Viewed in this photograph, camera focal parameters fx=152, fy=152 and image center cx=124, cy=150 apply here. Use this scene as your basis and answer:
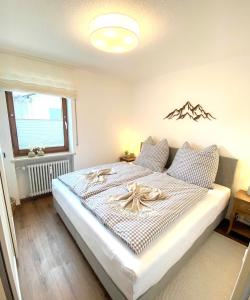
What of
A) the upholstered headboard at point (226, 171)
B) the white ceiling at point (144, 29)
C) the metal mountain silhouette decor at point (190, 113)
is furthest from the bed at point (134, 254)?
the white ceiling at point (144, 29)

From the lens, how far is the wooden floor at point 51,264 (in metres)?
1.31

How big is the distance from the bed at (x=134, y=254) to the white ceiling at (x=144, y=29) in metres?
1.76

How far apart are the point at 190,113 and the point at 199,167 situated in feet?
3.26

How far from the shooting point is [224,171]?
220cm

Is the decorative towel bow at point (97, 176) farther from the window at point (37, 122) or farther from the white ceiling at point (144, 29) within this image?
the white ceiling at point (144, 29)

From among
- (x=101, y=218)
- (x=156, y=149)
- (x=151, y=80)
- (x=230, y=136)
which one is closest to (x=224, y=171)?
(x=230, y=136)

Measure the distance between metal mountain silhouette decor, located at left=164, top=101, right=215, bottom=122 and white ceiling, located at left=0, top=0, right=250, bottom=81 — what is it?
0.65 metres

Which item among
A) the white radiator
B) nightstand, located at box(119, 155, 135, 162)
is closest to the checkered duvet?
the white radiator

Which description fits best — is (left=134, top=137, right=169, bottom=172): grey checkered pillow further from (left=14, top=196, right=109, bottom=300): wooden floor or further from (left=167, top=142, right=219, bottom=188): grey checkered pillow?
(left=14, top=196, right=109, bottom=300): wooden floor

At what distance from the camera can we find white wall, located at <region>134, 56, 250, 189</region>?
204 centimetres

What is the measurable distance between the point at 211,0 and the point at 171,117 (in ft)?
6.16

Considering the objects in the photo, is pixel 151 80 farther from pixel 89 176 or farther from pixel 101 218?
pixel 101 218

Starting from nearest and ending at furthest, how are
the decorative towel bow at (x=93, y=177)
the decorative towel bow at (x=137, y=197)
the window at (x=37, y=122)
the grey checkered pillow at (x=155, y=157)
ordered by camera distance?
the decorative towel bow at (x=137, y=197) < the decorative towel bow at (x=93, y=177) < the window at (x=37, y=122) < the grey checkered pillow at (x=155, y=157)

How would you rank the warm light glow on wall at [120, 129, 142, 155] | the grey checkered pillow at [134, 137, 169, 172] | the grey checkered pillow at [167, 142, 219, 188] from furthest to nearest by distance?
the warm light glow on wall at [120, 129, 142, 155] → the grey checkered pillow at [134, 137, 169, 172] → the grey checkered pillow at [167, 142, 219, 188]
